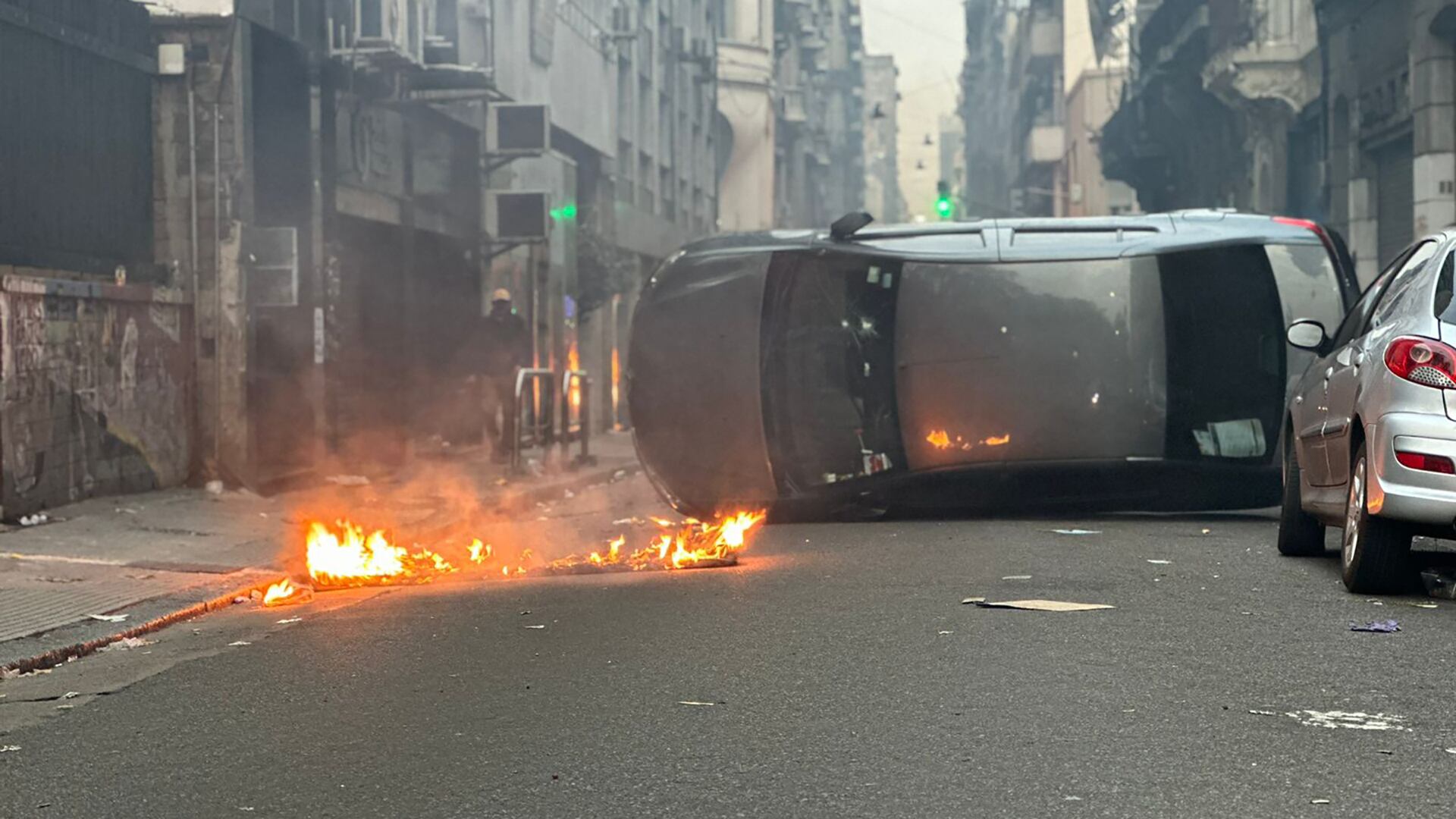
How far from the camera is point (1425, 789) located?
14.7 feet

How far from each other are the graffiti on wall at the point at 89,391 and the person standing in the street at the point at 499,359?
16.3 feet

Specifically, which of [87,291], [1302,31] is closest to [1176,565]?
[87,291]

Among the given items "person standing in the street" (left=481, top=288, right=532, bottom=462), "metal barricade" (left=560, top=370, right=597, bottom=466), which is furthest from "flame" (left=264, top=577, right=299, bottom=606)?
"person standing in the street" (left=481, top=288, right=532, bottom=462)

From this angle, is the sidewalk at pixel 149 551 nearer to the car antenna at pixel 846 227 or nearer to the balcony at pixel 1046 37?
the car antenna at pixel 846 227

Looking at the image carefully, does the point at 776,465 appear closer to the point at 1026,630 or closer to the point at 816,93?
the point at 1026,630

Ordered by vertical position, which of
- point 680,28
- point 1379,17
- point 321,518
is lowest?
point 321,518

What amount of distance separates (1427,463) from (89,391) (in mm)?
9840

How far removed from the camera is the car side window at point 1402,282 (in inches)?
320

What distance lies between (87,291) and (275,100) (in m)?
3.90

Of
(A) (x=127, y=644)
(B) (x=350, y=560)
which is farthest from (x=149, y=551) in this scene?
(A) (x=127, y=644)

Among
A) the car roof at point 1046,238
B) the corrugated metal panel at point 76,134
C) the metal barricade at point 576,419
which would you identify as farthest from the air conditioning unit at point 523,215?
the car roof at point 1046,238

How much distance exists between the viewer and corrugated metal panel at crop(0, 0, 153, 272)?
42.0 feet

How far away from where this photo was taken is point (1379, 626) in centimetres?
690

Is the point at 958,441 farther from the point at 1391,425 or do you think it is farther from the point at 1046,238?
the point at 1391,425
